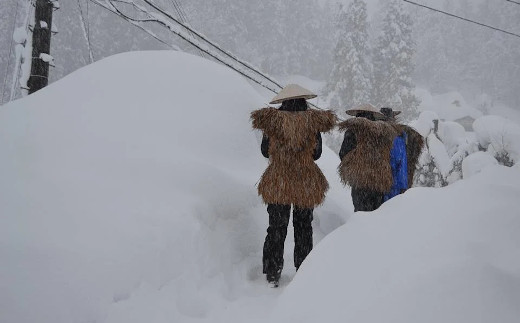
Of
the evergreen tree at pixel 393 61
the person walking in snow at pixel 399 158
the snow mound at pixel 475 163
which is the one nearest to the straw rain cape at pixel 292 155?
the person walking in snow at pixel 399 158

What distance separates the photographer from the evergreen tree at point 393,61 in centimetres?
2886

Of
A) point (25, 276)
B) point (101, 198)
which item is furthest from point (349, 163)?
point (25, 276)

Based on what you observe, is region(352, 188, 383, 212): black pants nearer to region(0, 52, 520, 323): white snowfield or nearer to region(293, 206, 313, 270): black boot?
region(0, 52, 520, 323): white snowfield

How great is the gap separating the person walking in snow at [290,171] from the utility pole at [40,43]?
4.82 metres

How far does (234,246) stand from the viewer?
3.25 meters

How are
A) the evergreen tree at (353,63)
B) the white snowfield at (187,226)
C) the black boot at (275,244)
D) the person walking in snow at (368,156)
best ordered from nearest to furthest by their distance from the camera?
the white snowfield at (187,226) < the black boot at (275,244) < the person walking in snow at (368,156) < the evergreen tree at (353,63)

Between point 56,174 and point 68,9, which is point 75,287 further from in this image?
point 68,9

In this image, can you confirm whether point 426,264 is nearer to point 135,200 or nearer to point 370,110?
point 135,200

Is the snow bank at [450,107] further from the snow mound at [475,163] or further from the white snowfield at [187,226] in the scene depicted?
the white snowfield at [187,226]

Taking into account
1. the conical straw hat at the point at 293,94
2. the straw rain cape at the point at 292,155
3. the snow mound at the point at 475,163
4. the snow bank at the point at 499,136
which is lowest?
the straw rain cape at the point at 292,155

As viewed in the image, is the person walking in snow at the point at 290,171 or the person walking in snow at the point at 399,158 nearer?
the person walking in snow at the point at 290,171

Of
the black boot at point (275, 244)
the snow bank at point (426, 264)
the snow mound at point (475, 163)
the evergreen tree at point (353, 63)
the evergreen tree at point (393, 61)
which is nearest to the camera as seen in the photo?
the snow bank at point (426, 264)

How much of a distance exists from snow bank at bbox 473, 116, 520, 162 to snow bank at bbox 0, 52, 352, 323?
8.60 meters

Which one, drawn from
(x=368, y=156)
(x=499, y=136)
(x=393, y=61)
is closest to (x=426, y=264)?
(x=368, y=156)
